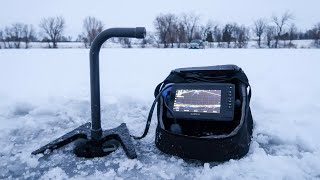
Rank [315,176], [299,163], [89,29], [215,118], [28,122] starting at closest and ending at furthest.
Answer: [315,176]
[299,163]
[215,118]
[28,122]
[89,29]

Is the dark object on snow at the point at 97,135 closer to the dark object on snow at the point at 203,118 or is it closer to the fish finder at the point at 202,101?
the dark object on snow at the point at 203,118

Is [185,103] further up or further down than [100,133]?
further up

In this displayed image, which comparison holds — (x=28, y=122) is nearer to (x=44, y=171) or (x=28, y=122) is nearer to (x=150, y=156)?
(x=44, y=171)

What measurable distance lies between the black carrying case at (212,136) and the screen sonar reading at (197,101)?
0.09 metres

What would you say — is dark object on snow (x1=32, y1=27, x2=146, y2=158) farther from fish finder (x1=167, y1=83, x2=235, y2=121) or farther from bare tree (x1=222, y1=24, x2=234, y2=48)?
bare tree (x1=222, y1=24, x2=234, y2=48)

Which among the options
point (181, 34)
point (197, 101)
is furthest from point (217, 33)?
point (197, 101)

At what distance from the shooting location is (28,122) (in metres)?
2.19

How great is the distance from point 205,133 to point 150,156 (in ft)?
1.16

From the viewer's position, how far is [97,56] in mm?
1642

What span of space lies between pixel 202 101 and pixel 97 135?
26.3 inches

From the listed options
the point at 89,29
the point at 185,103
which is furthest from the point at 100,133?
the point at 89,29

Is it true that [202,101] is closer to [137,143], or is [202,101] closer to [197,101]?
[197,101]

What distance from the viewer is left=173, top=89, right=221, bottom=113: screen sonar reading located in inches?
66.2

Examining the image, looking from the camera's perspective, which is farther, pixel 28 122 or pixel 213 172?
pixel 28 122
